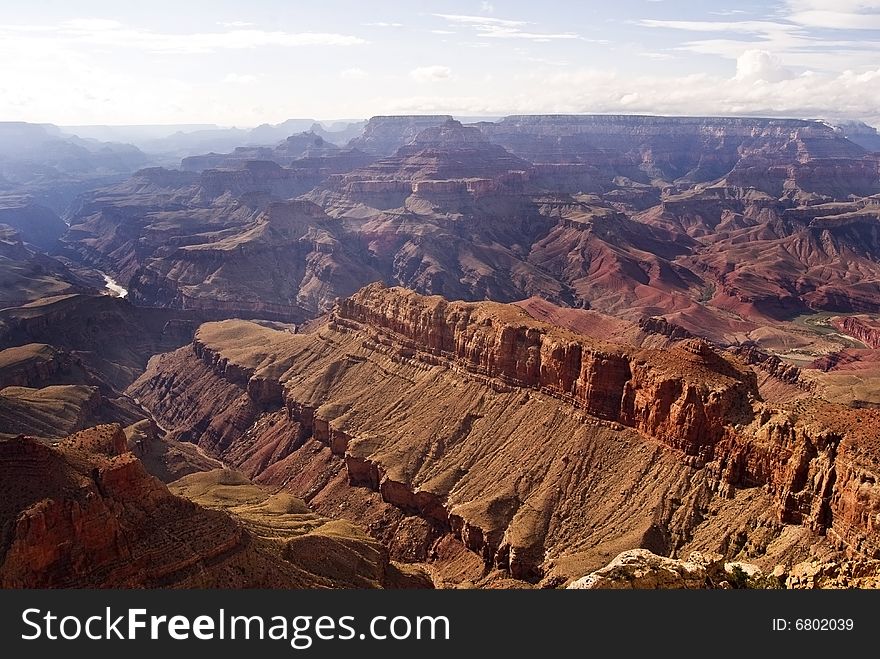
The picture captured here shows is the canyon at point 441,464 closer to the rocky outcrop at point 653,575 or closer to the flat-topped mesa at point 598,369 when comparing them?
the rocky outcrop at point 653,575

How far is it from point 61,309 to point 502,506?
433ft

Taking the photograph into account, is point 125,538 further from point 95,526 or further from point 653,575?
point 653,575

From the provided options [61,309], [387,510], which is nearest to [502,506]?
[387,510]

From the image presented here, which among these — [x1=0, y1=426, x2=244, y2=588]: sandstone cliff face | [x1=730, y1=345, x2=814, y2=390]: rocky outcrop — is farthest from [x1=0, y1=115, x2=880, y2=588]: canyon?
[x1=730, y1=345, x2=814, y2=390]: rocky outcrop

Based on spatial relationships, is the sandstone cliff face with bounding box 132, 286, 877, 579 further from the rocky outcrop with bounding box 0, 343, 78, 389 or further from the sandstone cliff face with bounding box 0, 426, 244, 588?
the rocky outcrop with bounding box 0, 343, 78, 389

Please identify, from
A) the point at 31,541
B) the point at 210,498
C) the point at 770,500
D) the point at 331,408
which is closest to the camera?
the point at 31,541

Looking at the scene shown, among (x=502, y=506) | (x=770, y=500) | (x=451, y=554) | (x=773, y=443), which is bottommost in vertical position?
(x=451, y=554)

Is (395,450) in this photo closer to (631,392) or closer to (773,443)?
(631,392)

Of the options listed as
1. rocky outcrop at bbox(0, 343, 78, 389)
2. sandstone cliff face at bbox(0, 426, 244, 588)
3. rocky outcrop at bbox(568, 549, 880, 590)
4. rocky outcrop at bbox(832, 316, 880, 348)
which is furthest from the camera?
rocky outcrop at bbox(832, 316, 880, 348)

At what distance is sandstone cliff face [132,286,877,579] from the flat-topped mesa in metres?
0.19

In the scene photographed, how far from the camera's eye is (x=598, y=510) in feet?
225

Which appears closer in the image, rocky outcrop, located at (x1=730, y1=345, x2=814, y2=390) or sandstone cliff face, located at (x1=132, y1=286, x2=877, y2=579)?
sandstone cliff face, located at (x1=132, y1=286, x2=877, y2=579)

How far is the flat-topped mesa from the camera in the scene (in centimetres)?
6788

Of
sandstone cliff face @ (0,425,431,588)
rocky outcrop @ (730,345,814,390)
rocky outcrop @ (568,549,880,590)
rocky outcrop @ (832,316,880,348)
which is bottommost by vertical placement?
rocky outcrop @ (832,316,880,348)
